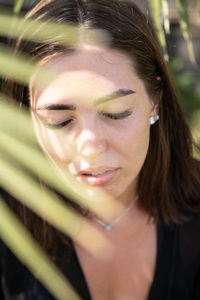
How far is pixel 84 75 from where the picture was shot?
1.03 m

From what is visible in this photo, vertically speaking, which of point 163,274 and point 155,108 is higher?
point 155,108

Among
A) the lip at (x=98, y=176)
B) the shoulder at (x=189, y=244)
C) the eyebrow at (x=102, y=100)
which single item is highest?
the eyebrow at (x=102, y=100)

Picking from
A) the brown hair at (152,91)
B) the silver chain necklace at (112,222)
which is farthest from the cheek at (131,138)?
the silver chain necklace at (112,222)

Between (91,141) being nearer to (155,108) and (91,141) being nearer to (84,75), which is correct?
(84,75)

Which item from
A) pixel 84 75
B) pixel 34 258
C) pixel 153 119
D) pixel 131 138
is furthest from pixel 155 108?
pixel 34 258

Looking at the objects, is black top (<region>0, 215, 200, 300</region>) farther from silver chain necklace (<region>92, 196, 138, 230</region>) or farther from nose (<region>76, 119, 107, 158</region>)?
nose (<region>76, 119, 107, 158</region>)

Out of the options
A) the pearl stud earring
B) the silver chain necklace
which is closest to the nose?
the pearl stud earring

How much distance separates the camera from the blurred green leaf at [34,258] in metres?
1.32

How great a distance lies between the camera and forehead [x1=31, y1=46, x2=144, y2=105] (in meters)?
1.03

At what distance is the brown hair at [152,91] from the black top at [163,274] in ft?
0.26

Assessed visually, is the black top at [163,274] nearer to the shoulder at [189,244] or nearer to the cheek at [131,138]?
the shoulder at [189,244]

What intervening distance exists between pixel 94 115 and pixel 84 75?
99 mm

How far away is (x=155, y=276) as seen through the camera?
132cm

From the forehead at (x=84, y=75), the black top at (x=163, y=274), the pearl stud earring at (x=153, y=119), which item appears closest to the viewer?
the forehead at (x=84, y=75)
